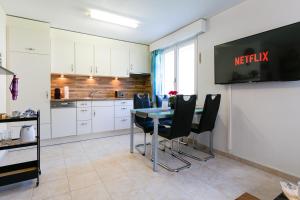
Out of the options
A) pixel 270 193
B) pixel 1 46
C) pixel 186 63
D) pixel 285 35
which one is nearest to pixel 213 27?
pixel 186 63

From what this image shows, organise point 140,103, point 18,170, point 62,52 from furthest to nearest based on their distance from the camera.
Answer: point 62,52
point 140,103
point 18,170

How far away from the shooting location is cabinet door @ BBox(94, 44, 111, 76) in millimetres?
4082

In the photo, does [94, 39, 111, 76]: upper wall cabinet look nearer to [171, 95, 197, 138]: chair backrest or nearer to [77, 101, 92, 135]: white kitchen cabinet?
Result: [77, 101, 92, 135]: white kitchen cabinet

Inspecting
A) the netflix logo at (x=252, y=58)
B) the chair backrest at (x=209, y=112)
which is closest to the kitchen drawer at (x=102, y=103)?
the chair backrest at (x=209, y=112)

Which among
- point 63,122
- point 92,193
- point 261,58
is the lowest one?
point 92,193

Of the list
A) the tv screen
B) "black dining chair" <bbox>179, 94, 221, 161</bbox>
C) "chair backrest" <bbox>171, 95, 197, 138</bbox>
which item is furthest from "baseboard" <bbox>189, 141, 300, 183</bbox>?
the tv screen

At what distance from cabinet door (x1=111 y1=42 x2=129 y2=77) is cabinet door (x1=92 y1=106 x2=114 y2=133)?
0.97 m

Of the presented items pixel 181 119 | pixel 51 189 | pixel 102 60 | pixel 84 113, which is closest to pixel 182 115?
pixel 181 119

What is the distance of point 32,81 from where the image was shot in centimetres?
318

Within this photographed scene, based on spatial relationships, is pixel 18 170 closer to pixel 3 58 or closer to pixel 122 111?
pixel 3 58

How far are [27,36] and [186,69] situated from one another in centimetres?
315

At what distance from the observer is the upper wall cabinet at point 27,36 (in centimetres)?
300

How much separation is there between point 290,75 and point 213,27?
152 cm

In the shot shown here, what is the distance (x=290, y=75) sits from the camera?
1953 millimetres
